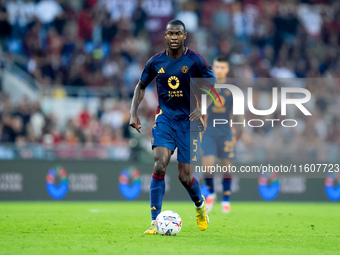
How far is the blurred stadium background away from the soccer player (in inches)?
325

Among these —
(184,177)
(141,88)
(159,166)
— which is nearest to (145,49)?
(141,88)

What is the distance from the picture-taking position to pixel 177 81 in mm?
8469

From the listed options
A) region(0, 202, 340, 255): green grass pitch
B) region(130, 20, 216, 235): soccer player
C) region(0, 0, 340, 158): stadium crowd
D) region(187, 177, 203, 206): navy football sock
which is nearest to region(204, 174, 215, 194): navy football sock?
region(0, 202, 340, 255): green grass pitch

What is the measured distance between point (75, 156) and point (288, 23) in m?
10.9

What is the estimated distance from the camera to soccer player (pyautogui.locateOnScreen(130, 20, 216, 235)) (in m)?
8.41

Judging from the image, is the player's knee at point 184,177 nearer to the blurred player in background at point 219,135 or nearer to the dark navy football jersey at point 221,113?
the blurred player in background at point 219,135

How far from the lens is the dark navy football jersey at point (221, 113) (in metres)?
12.4

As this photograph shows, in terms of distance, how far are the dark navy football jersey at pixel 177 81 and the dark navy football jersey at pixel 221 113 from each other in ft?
12.5

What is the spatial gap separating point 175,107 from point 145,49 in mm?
13310

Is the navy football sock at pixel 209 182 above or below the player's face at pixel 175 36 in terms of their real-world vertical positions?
below

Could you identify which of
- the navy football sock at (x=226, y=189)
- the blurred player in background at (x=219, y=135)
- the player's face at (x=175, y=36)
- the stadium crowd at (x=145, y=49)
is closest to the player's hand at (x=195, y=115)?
the player's face at (x=175, y=36)

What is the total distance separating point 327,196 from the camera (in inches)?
701

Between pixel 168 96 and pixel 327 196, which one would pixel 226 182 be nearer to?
pixel 168 96

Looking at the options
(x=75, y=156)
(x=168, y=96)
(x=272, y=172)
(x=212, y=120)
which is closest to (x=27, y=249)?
(x=168, y=96)
